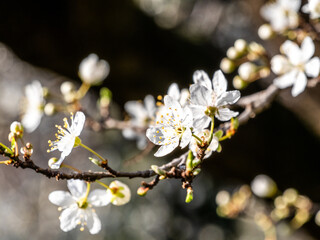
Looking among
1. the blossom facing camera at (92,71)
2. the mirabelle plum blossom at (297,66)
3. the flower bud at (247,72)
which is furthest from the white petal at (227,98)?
the blossom facing camera at (92,71)

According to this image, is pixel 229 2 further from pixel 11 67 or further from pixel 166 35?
pixel 11 67

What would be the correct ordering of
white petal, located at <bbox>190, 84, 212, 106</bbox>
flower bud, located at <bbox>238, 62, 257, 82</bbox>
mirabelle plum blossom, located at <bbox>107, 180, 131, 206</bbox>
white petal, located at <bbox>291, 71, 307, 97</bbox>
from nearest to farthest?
white petal, located at <bbox>190, 84, 212, 106</bbox>, mirabelle plum blossom, located at <bbox>107, 180, 131, 206</bbox>, white petal, located at <bbox>291, 71, 307, 97</bbox>, flower bud, located at <bbox>238, 62, 257, 82</bbox>

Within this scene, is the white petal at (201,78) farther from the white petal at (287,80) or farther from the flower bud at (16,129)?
the flower bud at (16,129)

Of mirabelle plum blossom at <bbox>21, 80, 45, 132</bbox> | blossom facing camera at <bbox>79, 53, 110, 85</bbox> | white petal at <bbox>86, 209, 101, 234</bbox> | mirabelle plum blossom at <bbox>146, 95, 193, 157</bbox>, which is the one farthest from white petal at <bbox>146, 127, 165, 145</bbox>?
mirabelle plum blossom at <bbox>21, 80, 45, 132</bbox>

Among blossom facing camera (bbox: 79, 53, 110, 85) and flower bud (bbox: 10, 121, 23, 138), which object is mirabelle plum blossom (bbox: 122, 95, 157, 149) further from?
flower bud (bbox: 10, 121, 23, 138)

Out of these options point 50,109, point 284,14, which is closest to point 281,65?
point 284,14

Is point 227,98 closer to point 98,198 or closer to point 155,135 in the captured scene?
point 155,135
